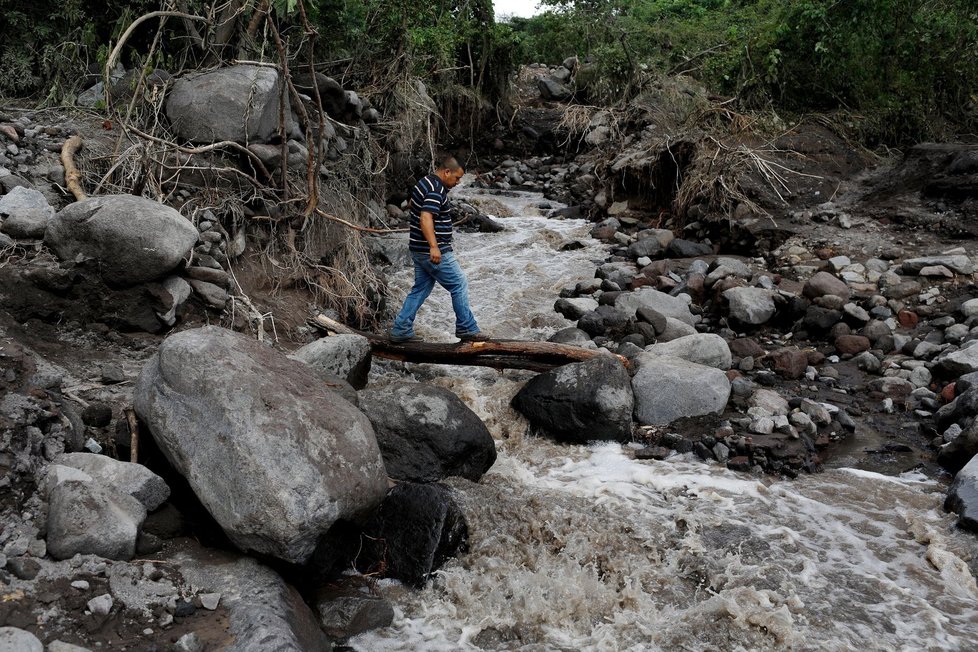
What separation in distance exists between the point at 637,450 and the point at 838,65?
879 centimetres

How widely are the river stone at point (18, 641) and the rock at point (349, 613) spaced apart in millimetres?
1475

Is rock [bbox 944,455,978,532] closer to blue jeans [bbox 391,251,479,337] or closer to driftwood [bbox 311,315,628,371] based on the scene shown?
driftwood [bbox 311,315,628,371]

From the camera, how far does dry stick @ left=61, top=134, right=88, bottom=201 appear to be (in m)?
7.04

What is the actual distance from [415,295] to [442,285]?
36 centimetres

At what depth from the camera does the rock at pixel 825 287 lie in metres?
8.89

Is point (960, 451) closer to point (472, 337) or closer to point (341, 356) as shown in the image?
point (472, 337)

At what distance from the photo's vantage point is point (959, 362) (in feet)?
23.1

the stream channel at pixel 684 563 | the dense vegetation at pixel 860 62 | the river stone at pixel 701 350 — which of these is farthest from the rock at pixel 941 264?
the stream channel at pixel 684 563

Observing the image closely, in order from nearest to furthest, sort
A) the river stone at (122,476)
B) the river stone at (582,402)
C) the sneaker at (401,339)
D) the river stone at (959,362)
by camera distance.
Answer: the river stone at (122,476) → the river stone at (582,402) → the river stone at (959,362) → the sneaker at (401,339)

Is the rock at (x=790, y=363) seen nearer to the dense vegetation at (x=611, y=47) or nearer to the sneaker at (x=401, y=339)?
the sneaker at (x=401, y=339)

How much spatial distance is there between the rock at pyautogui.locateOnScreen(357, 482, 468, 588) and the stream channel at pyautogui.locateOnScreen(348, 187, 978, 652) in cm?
9

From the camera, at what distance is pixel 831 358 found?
799 centimetres

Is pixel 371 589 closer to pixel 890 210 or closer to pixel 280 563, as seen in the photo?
pixel 280 563

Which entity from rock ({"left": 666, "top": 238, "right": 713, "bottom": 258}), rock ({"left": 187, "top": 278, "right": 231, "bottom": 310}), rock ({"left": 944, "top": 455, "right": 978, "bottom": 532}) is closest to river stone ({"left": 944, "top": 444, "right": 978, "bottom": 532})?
rock ({"left": 944, "top": 455, "right": 978, "bottom": 532})
